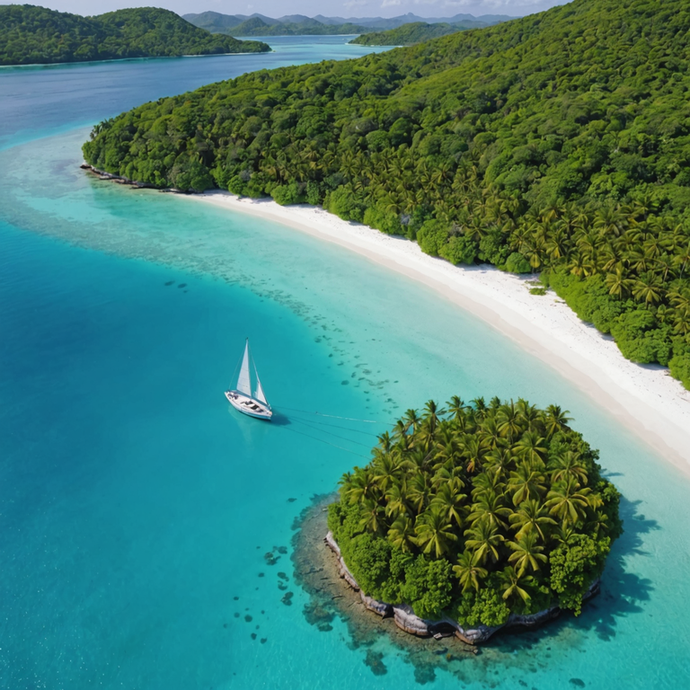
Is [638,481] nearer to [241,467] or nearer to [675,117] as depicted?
[241,467]

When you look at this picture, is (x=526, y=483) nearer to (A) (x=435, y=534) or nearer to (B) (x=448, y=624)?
(A) (x=435, y=534)

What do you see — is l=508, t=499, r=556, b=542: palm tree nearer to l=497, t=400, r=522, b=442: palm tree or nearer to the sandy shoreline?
l=497, t=400, r=522, b=442: palm tree

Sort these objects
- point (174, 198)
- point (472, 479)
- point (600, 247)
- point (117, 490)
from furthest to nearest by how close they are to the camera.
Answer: point (174, 198)
point (600, 247)
point (117, 490)
point (472, 479)

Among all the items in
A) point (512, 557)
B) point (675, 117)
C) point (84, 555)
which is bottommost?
point (84, 555)

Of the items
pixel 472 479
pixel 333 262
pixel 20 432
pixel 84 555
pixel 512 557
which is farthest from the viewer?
pixel 333 262

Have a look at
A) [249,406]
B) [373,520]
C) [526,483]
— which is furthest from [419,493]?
[249,406]

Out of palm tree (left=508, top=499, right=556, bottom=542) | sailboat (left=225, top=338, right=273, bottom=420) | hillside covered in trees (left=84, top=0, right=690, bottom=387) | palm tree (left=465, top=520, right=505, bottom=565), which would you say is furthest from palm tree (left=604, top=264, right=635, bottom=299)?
sailboat (left=225, top=338, right=273, bottom=420)

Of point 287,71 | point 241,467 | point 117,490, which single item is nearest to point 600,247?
point 241,467

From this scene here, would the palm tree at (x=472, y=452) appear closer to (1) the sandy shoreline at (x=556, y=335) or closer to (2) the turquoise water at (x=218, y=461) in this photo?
(2) the turquoise water at (x=218, y=461)
